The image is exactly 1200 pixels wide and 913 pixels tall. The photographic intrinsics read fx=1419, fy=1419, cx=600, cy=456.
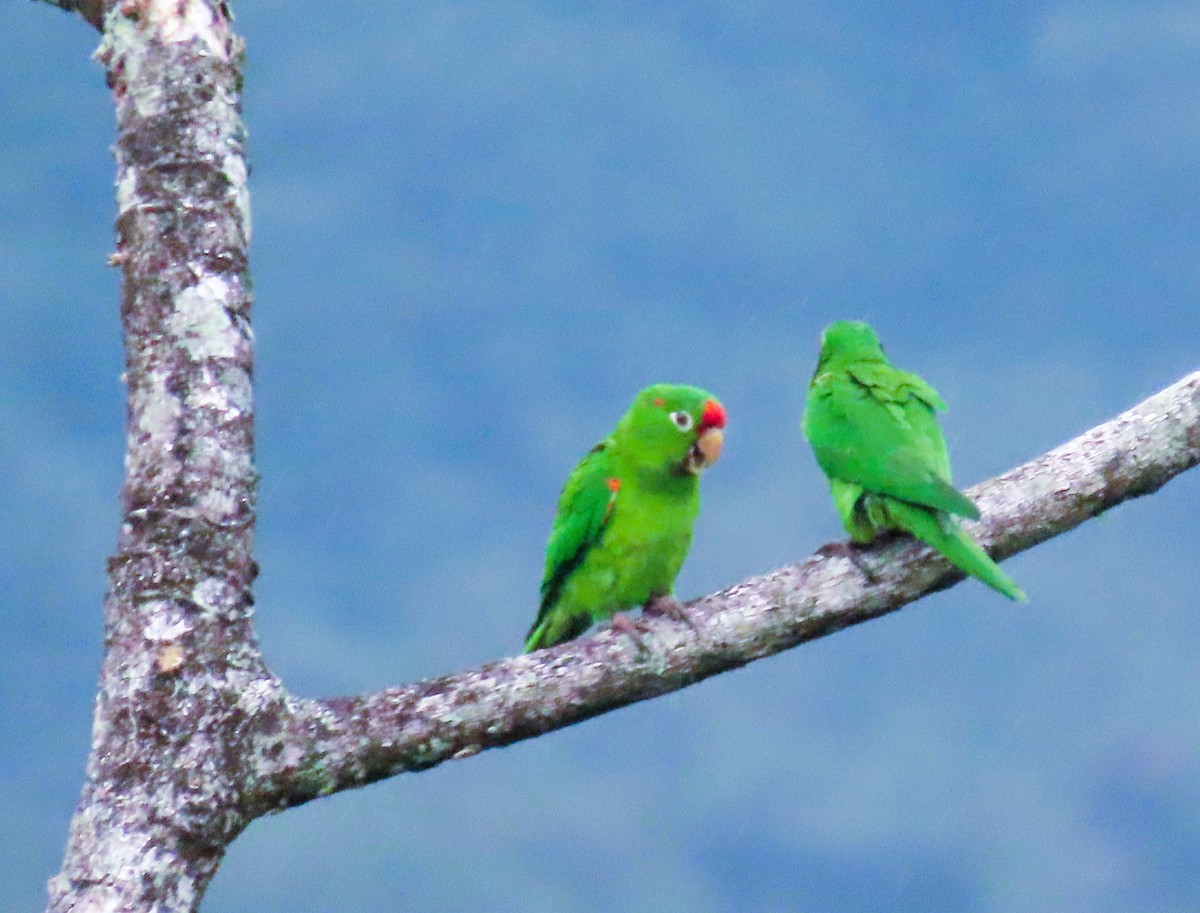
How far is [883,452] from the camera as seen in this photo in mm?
5746

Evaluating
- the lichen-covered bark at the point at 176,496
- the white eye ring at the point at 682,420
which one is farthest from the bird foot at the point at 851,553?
the lichen-covered bark at the point at 176,496

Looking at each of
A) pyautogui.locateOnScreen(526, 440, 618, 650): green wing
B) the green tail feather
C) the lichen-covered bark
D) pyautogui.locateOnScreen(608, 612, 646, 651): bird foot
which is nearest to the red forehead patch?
pyautogui.locateOnScreen(526, 440, 618, 650): green wing

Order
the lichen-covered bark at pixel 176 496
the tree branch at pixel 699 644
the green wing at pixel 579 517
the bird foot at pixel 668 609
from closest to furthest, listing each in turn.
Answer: the lichen-covered bark at pixel 176 496 < the tree branch at pixel 699 644 < the bird foot at pixel 668 609 < the green wing at pixel 579 517

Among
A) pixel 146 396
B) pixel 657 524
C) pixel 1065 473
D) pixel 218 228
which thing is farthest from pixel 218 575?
pixel 1065 473

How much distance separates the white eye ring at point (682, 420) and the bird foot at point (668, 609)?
2.33 feet

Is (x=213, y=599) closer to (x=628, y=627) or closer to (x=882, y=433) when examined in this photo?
(x=628, y=627)

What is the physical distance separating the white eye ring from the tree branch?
0.74 meters

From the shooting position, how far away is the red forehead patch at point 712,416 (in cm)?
581

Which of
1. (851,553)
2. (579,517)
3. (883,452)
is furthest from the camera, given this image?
(579,517)

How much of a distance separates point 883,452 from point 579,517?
4.25 ft

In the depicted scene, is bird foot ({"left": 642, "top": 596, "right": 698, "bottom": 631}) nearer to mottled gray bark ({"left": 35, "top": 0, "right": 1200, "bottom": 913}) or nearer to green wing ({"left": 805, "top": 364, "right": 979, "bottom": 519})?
mottled gray bark ({"left": 35, "top": 0, "right": 1200, "bottom": 913})

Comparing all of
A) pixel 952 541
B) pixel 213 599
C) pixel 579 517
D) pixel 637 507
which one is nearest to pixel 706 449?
pixel 637 507

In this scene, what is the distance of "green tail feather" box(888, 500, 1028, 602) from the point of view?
5336 mm

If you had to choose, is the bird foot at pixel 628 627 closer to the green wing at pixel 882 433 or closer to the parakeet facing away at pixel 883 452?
the parakeet facing away at pixel 883 452
